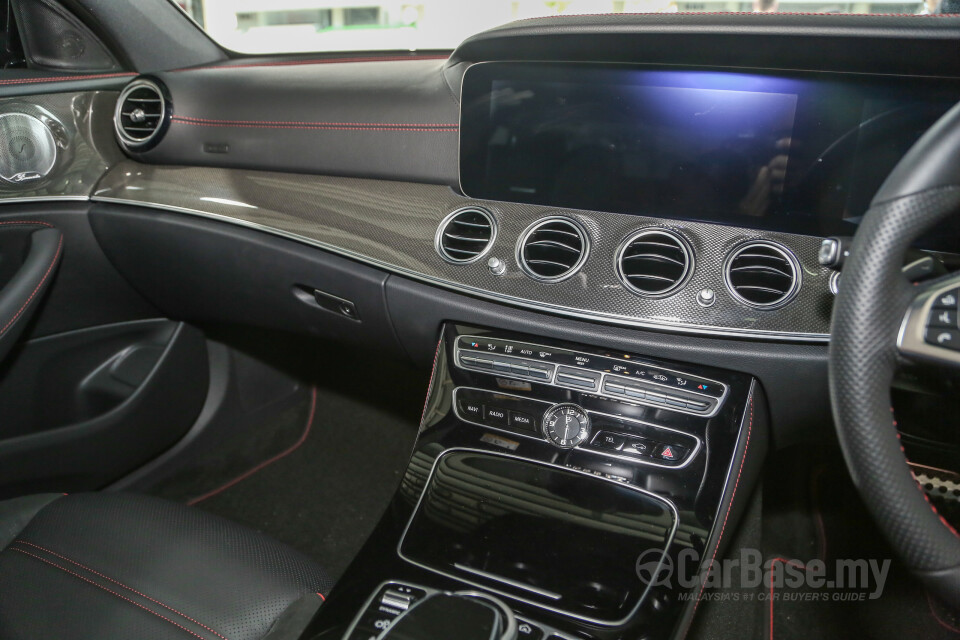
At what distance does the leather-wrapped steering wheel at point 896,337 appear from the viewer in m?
0.66

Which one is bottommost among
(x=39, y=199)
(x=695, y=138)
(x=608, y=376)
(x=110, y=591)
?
(x=110, y=591)

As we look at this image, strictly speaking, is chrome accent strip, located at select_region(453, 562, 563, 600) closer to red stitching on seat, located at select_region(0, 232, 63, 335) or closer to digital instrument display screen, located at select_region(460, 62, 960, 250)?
digital instrument display screen, located at select_region(460, 62, 960, 250)

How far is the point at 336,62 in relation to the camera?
1.59 meters

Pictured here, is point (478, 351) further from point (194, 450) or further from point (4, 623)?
point (194, 450)

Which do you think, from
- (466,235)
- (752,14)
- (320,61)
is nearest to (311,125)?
(320,61)

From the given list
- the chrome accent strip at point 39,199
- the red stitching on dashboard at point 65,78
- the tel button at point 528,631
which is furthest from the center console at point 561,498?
the red stitching on dashboard at point 65,78

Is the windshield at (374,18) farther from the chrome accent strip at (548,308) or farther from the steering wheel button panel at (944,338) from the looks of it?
the steering wheel button panel at (944,338)

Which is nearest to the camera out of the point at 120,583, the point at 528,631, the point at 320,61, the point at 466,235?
the point at 528,631

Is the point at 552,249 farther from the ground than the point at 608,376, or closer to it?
farther from the ground

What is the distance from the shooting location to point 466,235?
4.28ft

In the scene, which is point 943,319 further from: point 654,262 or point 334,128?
point 334,128

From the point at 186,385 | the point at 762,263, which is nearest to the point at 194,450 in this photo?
the point at 186,385

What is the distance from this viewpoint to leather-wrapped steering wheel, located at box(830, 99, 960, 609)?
0.66 meters

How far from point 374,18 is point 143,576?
1.20m
